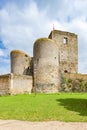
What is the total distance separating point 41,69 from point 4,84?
20.1 ft

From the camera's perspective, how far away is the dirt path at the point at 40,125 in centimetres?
1012

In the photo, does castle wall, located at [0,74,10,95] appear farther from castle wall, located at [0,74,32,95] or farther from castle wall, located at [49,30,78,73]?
castle wall, located at [49,30,78,73]

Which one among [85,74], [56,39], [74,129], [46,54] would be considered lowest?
[74,129]

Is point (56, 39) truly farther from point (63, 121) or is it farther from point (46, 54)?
point (63, 121)

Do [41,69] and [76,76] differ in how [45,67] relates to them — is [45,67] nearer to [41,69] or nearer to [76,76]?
[41,69]

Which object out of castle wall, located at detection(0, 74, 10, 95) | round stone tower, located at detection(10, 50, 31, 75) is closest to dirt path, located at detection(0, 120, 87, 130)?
castle wall, located at detection(0, 74, 10, 95)

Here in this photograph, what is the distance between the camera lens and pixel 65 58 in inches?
1703

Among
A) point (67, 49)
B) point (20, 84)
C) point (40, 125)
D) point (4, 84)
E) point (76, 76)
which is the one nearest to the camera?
point (40, 125)

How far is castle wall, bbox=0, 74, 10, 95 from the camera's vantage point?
31478 mm

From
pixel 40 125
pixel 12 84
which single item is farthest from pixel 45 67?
pixel 40 125

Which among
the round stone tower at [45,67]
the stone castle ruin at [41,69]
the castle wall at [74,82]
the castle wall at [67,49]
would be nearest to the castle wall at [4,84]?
the stone castle ruin at [41,69]

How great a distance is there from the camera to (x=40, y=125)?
1066 cm

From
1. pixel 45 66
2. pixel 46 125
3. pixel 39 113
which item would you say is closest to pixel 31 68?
pixel 45 66

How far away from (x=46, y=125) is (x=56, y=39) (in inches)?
1293
